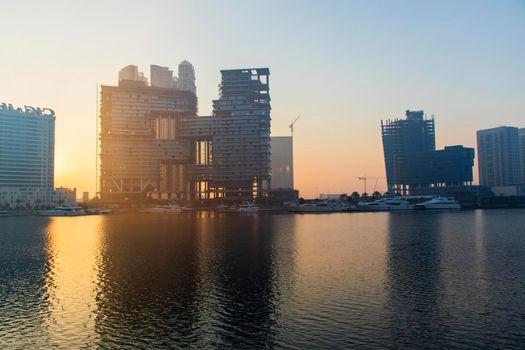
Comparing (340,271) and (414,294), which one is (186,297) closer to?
(340,271)

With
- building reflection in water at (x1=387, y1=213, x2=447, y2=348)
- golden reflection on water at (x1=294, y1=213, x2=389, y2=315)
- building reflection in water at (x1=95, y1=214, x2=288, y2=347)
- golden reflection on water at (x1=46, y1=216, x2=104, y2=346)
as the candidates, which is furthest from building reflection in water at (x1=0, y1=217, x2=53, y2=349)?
building reflection in water at (x1=387, y1=213, x2=447, y2=348)

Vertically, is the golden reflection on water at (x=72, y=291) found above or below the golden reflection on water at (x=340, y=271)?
below

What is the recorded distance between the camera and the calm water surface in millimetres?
35688

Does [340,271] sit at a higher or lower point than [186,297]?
higher

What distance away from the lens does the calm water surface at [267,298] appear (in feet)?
117

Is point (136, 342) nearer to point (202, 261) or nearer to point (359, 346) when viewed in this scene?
Result: point (359, 346)

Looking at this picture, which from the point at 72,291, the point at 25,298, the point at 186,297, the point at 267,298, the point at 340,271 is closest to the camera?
the point at 267,298

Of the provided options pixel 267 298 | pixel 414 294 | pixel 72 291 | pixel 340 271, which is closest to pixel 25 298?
pixel 72 291

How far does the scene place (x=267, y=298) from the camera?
47.8 metres

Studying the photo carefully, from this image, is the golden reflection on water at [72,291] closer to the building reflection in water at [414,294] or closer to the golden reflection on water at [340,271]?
the golden reflection on water at [340,271]

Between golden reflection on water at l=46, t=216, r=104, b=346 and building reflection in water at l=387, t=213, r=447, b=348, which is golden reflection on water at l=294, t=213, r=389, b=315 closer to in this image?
building reflection in water at l=387, t=213, r=447, b=348

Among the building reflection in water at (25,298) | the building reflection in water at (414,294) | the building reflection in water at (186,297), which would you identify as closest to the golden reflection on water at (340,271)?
the building reflection in water at (414,294)

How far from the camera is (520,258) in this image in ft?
232

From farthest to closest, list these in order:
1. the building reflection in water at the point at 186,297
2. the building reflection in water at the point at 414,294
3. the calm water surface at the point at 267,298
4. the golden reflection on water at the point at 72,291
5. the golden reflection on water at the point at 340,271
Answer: the golden reflection on water at the point at 340,271, the golden reflection on water at the point at 72,291, the building reflection in water at the point at 186,297, the building reflection in water at the point at 414,294, the calm water surface at the point at 267,298
